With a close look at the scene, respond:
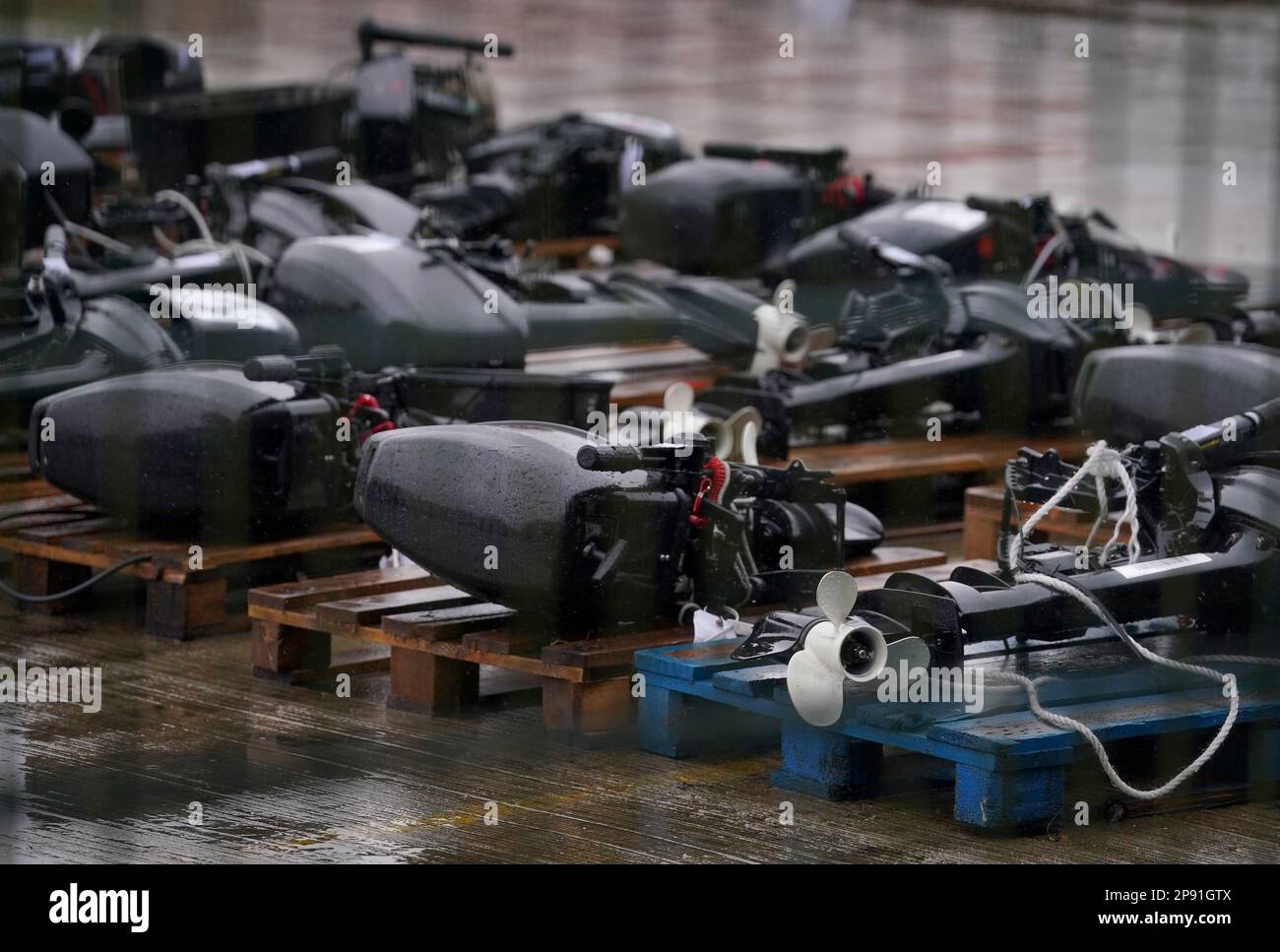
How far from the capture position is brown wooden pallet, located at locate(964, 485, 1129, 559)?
5.21 meters

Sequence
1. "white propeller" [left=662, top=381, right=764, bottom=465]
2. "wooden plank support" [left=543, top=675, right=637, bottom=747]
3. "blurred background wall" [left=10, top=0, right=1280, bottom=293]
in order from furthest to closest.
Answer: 1. "blurred background wall" [left=10, top=0, right=1280, bottom=293]
2. "white propeller" [left=662, top=381, right=764, bottom=465]
3. "wooden plank support" [left=543, top=675, right=637, bottom=747]

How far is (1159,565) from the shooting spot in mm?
3916

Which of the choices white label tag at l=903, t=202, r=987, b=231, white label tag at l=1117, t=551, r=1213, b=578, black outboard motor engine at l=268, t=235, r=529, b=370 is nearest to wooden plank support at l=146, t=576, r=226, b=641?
black outboard motor engine at l=268, t=235, r=529, b=370

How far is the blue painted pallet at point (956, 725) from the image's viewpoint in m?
3.50

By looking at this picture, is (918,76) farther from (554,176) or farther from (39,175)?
(39,175)

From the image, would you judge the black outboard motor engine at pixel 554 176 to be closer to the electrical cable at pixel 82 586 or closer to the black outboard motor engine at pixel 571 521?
the electrical cable at pixel 82 586

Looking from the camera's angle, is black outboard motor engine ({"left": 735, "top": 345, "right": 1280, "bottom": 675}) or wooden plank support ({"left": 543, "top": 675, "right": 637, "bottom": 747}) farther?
wooden plank support ({"left": 543, "top": 675, "right": 637, "bottom": 747})

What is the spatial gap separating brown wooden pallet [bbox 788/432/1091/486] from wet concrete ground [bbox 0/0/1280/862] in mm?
1670

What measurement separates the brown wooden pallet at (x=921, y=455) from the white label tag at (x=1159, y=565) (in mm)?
1715

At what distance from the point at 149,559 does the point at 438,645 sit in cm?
101

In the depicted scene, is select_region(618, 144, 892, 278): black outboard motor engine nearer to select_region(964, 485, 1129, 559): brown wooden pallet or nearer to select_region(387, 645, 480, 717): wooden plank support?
select_region(964, 485, 1129, 559): brown wooden pallet

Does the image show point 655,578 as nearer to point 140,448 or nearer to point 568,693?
point 568,693

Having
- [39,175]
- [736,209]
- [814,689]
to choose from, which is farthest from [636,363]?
[814,689]

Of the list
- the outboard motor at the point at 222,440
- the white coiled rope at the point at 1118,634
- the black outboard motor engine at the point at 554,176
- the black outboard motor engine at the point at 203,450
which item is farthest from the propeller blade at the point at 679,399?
the black outboard motor engine at the point at 554,176
